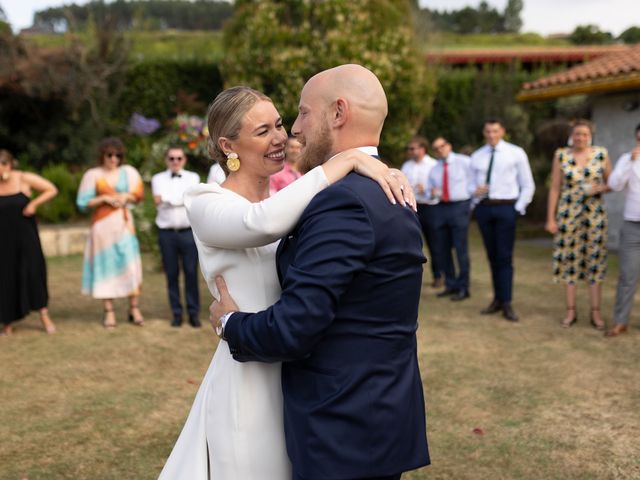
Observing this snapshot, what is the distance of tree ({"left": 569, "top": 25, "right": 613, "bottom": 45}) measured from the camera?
5069 centimetres

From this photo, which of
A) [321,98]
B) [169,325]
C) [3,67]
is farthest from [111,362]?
[3,67]

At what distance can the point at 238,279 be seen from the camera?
226 cm

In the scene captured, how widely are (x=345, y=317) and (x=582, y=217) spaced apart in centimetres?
600

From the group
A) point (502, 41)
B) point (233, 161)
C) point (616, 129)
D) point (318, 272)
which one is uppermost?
point (502, 41)

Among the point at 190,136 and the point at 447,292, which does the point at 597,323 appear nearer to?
the point at 447,292

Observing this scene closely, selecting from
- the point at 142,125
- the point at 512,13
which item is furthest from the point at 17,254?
the point at 512,13

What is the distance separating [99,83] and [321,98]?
17.1 meters

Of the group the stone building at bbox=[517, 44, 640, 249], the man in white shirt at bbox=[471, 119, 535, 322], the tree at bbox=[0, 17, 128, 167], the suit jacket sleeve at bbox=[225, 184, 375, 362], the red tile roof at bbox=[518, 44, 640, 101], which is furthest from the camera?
the tree at bbox=[0, 17, 128, 167]

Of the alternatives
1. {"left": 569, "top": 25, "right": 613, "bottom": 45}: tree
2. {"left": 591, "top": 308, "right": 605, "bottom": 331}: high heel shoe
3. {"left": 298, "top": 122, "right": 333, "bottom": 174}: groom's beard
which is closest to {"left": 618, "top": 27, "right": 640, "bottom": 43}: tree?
{"left": 569, "top": 25, "right": 613, "bottom": 45}: tree

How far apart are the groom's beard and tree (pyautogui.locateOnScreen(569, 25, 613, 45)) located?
53300 millimetres

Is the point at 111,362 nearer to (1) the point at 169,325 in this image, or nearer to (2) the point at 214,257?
(1) the point at 169,325

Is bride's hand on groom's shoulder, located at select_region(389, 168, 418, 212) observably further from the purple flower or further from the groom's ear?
the purple flower

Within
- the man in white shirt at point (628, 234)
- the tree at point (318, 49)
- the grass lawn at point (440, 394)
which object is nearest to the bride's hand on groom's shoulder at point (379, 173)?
the grass lawn at point (440, 394)

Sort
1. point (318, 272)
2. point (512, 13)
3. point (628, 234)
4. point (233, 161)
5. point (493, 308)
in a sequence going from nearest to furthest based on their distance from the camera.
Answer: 1. point (318, 272)
2. point (233, 161)
3. point (628, 234)
4. point (493, 308)
5. point (512, 13)
